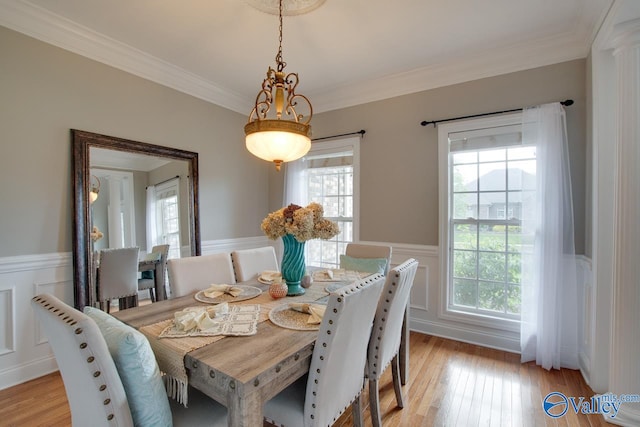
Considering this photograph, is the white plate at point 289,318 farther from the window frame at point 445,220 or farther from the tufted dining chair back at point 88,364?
the window frame at point 445,220

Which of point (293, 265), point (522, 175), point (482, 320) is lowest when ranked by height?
point (482, 320)

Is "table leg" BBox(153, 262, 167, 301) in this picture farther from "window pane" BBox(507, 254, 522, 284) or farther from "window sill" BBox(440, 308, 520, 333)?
"window pane" BBox(507, 254, 522, 284)

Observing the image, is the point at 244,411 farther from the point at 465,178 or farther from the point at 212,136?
the point at 212,136

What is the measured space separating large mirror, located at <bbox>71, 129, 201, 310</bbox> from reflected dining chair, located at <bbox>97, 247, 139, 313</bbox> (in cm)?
→ 7

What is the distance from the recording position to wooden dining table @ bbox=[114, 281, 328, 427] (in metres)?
0.98

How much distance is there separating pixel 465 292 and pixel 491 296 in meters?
0.22

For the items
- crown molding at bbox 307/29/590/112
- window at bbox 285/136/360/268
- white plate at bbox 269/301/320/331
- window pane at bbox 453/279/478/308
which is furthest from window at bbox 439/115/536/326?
white plate at bbox 269/301/320/331

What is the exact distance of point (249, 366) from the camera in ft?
3.40

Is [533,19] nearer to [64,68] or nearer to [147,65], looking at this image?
[147,65]

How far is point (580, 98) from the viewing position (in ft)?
7.90

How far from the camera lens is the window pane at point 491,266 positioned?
2.75 metres

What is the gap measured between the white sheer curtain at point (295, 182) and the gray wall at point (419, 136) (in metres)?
0.47

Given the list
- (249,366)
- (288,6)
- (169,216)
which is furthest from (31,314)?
(288,6)

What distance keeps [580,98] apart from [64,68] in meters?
4.15
